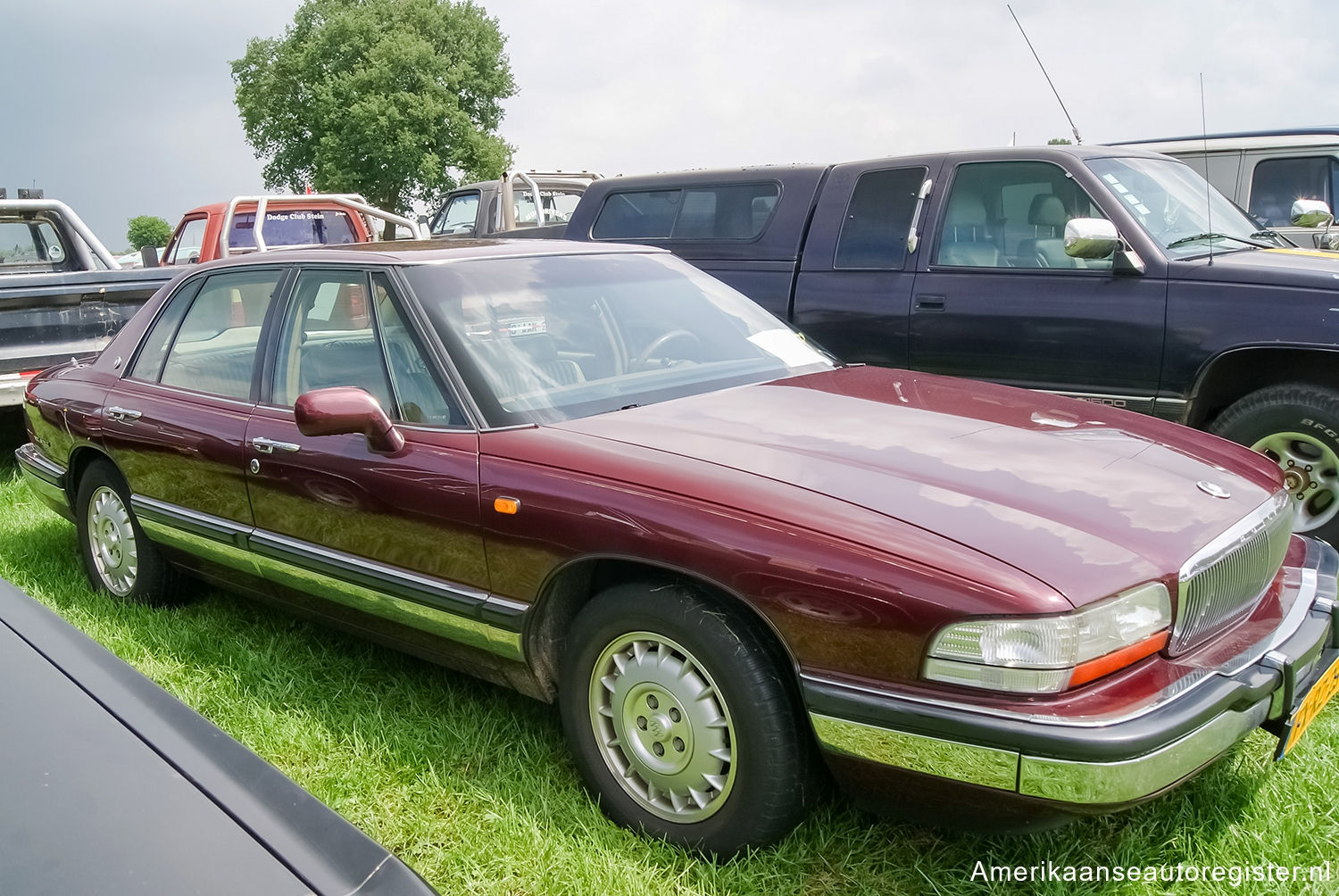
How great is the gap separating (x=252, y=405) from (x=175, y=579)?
107 centimetres

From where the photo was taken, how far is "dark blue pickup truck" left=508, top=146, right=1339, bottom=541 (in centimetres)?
430

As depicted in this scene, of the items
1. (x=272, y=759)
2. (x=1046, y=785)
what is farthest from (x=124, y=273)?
(x=1046, y=785)

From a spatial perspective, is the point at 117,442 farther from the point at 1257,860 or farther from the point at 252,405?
the point at 1257,860

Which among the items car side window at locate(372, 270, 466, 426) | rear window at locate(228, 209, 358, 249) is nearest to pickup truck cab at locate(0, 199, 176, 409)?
rear window at locate(228, 209, 358, 249)

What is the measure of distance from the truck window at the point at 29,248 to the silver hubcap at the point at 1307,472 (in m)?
8.59

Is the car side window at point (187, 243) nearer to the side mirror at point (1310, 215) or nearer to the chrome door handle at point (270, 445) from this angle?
the chrome door handle at point (270, 445)

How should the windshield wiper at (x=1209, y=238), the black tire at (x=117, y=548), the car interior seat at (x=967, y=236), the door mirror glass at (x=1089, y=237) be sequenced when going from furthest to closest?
1. the car interior seat at (x=967, y=236)
2. the windshield wiper at (x=1209, y=238)
3. the door mirror glass at (x=1089, y=237)
4. the black tire at (x=117, y=548)

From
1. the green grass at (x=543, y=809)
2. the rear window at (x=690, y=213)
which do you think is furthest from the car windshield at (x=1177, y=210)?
the green grass at (x=543, y=809)

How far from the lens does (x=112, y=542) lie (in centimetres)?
429

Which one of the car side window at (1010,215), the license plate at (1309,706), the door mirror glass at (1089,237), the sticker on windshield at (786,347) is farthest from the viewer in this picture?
the car side window at (1010,215)

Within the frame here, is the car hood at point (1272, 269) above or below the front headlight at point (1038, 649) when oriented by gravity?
above

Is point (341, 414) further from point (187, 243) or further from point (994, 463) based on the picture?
point (187, 243)

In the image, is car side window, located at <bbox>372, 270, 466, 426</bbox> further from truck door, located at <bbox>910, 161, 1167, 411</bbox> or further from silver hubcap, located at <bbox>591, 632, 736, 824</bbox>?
truck door, located at <bbox>910, 161, 1167, 411</bbox>

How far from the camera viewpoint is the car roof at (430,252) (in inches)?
131
